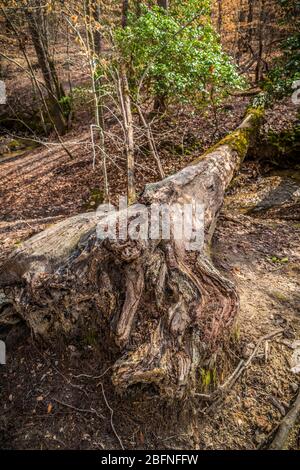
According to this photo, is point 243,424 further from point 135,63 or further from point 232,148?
point 135,63

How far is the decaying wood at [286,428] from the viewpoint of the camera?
2.25m

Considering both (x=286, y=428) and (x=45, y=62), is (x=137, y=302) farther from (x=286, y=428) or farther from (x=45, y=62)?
(x=45, y=62)

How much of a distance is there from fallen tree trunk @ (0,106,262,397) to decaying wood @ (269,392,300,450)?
2.16 feet

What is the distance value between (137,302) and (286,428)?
1441 mm

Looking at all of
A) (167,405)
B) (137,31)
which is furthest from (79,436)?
(137,31)

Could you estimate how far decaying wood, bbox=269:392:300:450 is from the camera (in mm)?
2252

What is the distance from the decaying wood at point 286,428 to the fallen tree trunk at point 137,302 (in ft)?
2.16

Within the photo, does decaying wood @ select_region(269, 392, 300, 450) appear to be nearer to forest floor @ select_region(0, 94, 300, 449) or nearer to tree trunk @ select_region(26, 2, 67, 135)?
forest floor @ select_region(0, 94, 300, 449)

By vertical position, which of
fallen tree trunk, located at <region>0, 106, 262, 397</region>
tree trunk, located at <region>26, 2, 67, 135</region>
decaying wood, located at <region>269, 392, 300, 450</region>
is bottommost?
decaying wood, located at <region>269, 392, 300, 450</region>

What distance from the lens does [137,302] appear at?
8.59ft

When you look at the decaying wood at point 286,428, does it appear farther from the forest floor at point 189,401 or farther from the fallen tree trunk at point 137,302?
the fallen tree trunk at point 137,302

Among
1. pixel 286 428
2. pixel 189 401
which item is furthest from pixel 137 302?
pixel 286 428

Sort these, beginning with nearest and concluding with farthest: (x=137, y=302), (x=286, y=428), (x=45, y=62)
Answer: (x=286, y=428) → (x=137, y=302) → (x=45, y=62)

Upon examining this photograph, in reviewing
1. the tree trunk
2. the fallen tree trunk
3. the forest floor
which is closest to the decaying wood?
the forest floor
